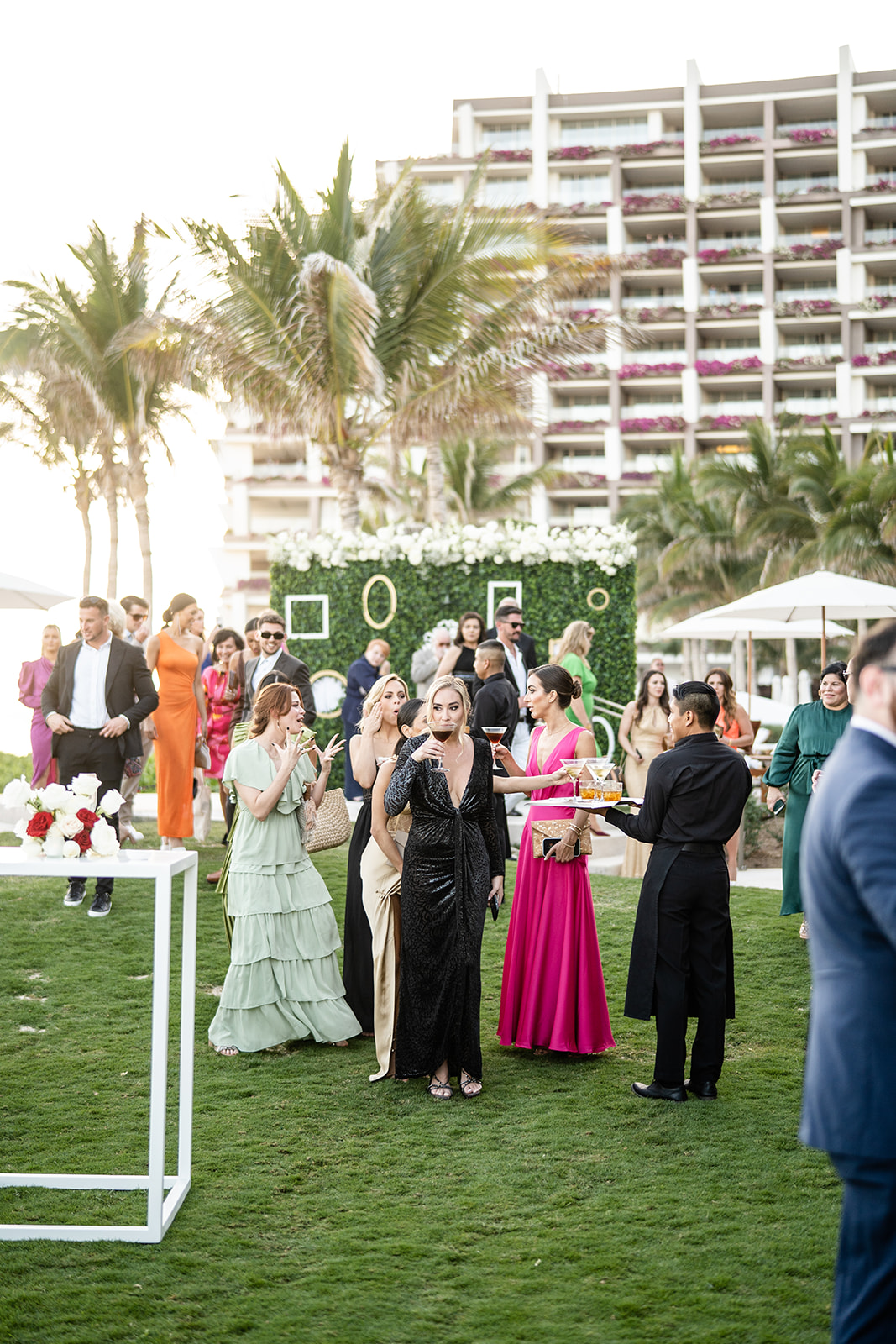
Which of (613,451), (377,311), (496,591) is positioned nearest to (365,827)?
(496,591)

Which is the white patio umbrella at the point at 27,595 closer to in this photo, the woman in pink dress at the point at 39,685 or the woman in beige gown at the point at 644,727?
the woman in pink dress at the point at 39,685

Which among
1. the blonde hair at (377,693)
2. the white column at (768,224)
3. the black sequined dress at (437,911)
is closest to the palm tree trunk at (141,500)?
the blonde hair at (377,693)

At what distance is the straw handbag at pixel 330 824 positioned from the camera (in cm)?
671

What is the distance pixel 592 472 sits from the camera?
208 ft

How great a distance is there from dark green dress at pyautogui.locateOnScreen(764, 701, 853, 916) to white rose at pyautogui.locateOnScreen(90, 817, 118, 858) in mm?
5434

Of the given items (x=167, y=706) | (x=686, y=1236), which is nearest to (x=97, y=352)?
A: (x=167, y=706)

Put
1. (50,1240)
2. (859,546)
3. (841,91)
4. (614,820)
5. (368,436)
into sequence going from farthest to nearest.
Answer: (841,91) < (859,546) < (368,436) < (614,820) < (50,1240)

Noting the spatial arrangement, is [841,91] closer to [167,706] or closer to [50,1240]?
[167,706]

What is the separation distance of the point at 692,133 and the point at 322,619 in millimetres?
56285

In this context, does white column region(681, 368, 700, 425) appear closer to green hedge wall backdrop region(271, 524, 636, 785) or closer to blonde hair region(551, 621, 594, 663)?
green hedge wall backdrop region(271, 524, 636, 785)

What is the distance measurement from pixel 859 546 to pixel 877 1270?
101 feet

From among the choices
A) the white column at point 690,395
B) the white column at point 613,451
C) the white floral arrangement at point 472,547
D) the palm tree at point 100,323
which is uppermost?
the white column at point 690,395

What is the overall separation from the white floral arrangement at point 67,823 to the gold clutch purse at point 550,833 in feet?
8.47

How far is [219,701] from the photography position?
10.9 meters
